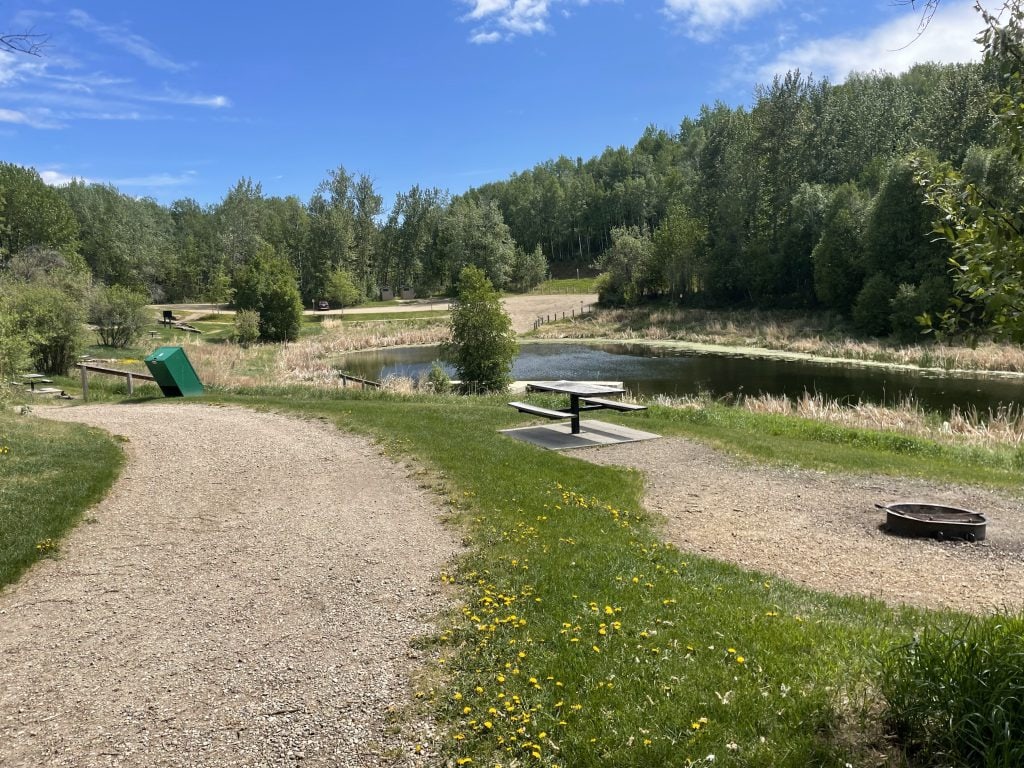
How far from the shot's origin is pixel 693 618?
492 cm

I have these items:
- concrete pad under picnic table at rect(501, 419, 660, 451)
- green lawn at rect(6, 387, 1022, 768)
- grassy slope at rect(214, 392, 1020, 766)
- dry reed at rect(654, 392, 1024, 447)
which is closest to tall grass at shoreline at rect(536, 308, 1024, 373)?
dry reed at rect(654, 392, 1024, 447)

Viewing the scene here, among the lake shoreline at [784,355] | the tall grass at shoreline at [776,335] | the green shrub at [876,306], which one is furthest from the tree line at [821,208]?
the lake shoreline at [784,355]

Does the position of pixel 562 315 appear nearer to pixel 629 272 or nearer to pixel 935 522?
pixel 629 272

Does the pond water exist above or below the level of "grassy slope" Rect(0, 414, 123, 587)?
below

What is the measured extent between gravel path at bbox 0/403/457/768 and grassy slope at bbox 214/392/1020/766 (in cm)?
55

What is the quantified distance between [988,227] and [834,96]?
6950 centimetres

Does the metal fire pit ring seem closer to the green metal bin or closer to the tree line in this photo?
the green metal bin

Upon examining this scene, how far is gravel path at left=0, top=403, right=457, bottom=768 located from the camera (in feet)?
13.1

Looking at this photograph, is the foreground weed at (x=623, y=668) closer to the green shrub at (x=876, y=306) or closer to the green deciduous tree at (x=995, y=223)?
the green deciduous tree at (x=995, y=223)

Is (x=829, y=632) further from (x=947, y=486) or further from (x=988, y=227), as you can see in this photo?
(x=947, y=486)

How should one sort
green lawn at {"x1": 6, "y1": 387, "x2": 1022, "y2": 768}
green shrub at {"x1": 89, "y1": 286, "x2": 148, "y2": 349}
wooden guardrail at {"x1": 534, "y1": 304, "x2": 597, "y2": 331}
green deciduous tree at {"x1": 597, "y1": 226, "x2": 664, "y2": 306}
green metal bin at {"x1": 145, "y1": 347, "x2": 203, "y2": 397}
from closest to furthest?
green lawn at {"x1": 6, "y1": 387, "x2": 1022, "y2": 768} → green metal bin at {"x1": 145, "y1": 347, "x2": 203, "y2": 397} → green shrub at {"x1": 89, "y1": 286, "x2": 148, "y2": 349} → green deciduous tree at {"x1": 597, "y1": 226, "x2": 664, "y2": 306} → wooden guardrail at {"x1": 534, "y1": 304, "x2": 597, "y2": 331}

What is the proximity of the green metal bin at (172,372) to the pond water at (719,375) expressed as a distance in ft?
51.7

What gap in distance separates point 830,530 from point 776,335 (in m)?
38.3

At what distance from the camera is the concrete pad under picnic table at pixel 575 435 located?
39.7 feet
